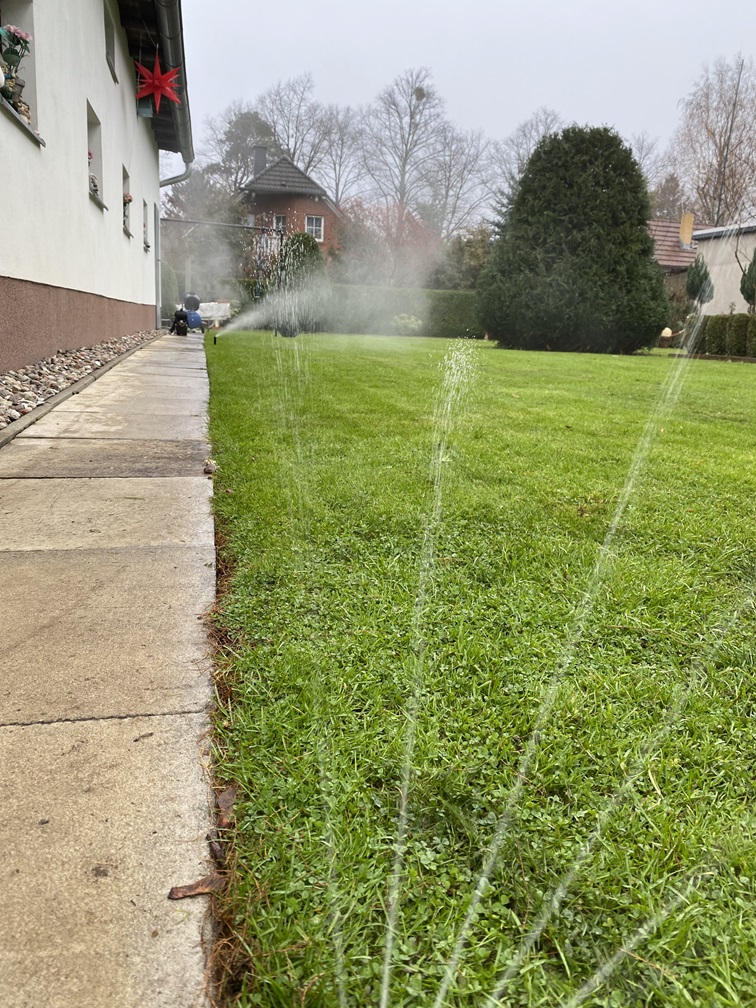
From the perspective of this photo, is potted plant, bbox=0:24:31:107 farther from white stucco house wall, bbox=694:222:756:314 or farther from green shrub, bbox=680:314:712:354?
white stucco house wall, bbox=694:222:756:314

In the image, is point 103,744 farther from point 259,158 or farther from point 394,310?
point 259,158

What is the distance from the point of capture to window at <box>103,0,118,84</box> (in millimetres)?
8531

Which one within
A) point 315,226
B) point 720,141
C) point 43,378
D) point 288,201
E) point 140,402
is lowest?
point 140,402

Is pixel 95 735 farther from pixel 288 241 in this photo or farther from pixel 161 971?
pixel 288 241

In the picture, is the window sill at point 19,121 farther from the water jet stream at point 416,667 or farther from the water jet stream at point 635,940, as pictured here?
the water jet stream at point 635,940

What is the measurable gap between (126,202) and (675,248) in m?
20.2

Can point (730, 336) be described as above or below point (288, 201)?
below

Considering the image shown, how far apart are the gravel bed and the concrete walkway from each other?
5.25ft

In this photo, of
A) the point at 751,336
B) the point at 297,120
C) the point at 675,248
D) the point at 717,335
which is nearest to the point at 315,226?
the point at 297,120

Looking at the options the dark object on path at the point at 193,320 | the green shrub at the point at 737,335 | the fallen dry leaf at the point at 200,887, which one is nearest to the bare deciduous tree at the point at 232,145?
the dark object on path at the point at 193,320

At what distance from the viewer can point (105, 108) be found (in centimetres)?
829

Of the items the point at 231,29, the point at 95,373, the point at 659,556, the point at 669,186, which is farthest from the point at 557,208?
the point at 231,29

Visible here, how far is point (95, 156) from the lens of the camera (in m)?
8.00

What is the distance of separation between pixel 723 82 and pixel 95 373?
59.3ft
